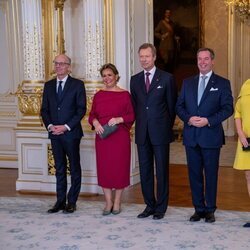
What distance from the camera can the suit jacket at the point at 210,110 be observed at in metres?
4.76

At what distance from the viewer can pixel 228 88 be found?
4.82m

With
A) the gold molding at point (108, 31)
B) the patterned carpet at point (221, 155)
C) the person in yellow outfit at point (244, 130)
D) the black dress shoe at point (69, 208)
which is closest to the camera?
the person in yellow outfit at point (244, 130)

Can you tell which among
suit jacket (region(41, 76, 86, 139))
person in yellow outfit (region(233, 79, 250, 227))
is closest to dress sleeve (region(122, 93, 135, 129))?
suit jacket (region(41, 76, 86, 139))

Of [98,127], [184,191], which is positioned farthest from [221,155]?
[98,127]

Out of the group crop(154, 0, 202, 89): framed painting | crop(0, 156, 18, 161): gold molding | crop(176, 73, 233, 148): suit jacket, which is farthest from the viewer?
crop(154, 0, 202, 89): framed painting

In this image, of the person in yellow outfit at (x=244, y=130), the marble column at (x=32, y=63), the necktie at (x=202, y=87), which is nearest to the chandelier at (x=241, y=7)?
the marble column at (x=32, y=63)

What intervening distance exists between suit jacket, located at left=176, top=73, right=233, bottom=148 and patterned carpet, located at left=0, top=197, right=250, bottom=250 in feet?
2.54

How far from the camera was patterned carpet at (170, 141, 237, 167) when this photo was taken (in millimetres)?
8305

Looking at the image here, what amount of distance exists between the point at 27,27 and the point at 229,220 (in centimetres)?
334

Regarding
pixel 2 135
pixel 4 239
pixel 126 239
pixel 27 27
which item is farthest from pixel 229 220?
pixel 2 135

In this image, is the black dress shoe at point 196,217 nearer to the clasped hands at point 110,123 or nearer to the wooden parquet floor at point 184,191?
the wooden parquet floor at point 184,191

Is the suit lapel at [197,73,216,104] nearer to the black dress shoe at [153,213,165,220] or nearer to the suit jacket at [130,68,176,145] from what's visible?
the suit jacket at [130,68,176,145]

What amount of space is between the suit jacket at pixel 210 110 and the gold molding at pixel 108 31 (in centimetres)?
190

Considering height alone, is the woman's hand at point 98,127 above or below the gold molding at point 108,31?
below
